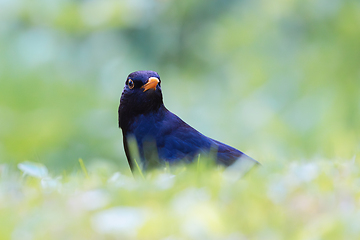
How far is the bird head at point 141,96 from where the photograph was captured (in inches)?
132

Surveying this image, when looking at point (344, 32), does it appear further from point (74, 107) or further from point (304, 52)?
point (74, 107)

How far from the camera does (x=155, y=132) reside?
10.7 feet

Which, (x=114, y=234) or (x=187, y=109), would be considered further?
(x=187, y=109)

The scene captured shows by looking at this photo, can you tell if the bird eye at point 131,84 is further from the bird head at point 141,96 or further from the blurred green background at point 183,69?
the blurred green background at point 183,69

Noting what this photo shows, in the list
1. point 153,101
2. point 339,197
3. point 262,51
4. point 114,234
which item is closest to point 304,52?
point 262,51

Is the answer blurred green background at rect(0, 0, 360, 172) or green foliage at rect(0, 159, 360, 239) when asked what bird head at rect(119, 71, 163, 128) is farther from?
blurred green background at rect(0, 0, 360, 172)

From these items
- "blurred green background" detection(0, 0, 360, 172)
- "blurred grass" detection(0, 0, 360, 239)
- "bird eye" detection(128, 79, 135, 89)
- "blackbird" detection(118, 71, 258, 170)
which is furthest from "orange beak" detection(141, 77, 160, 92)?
"blurred green background" detection(0, 0, 360, 172)

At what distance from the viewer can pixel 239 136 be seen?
668 cm

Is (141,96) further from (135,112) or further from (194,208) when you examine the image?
(194,208)

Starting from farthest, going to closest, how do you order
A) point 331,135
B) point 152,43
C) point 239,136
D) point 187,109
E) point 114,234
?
point 152,43 → point 187,109 → point 239,136 → point 331,135 → point 114,234

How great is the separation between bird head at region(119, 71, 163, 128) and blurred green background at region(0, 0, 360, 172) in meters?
3.21

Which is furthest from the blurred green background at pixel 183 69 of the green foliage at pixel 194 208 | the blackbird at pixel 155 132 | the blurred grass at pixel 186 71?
the green foliage at pixel 194 208

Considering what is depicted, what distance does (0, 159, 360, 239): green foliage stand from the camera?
1.41 m

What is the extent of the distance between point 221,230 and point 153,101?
203 centimetres
